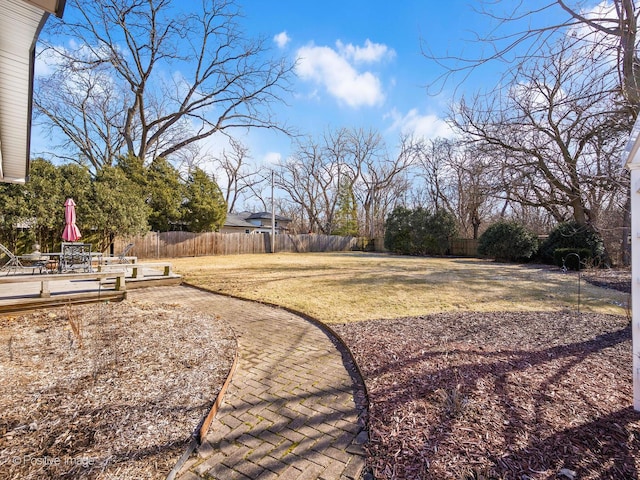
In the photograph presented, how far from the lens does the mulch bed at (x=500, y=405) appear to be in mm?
1727

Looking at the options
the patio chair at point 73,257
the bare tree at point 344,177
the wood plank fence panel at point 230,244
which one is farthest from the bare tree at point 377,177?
the patio chair at point 73,257

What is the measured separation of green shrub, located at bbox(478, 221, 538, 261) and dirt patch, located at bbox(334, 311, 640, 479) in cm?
1340

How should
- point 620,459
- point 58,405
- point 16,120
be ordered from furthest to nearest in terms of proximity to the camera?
point 16,120 → point 58,405 → point 620,459

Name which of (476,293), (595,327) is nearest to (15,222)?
(476,293)

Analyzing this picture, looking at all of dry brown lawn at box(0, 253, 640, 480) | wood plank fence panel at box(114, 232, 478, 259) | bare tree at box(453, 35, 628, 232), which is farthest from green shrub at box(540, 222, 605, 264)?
dry brown lawn at box(0, 253, 640, 480)

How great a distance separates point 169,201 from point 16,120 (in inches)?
572

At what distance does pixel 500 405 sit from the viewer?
7.34 feet

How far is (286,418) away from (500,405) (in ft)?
5.35

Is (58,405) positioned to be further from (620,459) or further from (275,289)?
(275,289)

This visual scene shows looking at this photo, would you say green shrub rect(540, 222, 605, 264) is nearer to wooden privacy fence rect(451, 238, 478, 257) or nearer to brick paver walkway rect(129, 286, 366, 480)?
wooden privacy fence rect(451, 238, 478, 257)

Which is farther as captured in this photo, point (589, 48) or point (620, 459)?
point (589, 48)

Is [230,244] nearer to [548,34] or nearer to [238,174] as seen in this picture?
[238,174]

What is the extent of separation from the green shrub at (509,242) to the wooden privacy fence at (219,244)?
12938 mm

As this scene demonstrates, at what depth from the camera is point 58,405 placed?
7.49ft
